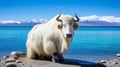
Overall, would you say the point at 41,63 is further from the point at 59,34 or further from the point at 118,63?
the point at 118,63

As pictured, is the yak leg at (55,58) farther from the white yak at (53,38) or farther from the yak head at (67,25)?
the yak head at (67,25)

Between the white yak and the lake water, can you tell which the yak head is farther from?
the lake water

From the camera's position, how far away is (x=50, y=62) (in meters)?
11.0

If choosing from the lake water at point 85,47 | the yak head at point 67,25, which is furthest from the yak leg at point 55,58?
the lake water at point 85,47

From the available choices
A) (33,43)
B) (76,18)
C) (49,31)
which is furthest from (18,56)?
(76,18)

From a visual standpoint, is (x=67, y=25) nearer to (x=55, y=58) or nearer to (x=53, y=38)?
(x=53, y=38)

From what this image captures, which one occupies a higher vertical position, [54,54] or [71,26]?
[71,26]

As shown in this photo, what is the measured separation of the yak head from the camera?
10.3 m

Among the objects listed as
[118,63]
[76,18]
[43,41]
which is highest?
[76,18]

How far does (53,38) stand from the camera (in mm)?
10938

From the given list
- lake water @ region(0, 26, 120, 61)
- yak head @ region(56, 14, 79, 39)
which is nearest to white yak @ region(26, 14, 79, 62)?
yak head @ region(56, 14, 79, 39)

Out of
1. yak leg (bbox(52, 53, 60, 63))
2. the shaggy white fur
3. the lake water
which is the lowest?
the lake water

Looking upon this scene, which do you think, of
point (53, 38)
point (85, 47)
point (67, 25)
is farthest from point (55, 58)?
point (85, 47)

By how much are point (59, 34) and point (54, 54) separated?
697mm
